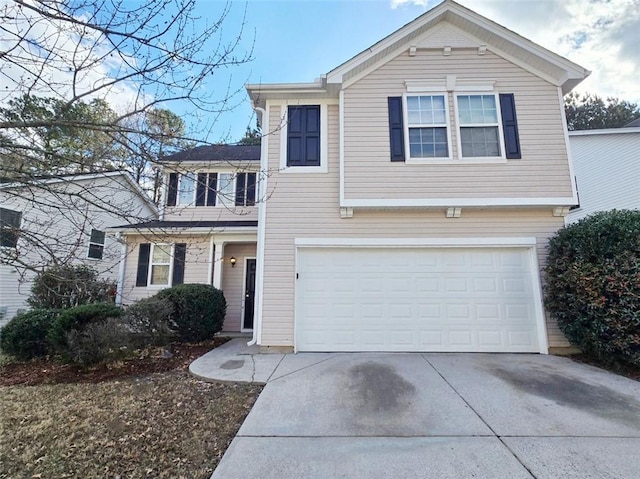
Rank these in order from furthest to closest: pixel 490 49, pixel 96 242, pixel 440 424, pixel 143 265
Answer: pixel 96 242, pixel 143 265, pixel 490 49, pixel 440 424

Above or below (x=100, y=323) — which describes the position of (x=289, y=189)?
above

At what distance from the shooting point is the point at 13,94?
9.93 ft

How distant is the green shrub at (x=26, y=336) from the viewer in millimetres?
6184

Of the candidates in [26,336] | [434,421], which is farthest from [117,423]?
[26,336]

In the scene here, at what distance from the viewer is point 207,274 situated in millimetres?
9141

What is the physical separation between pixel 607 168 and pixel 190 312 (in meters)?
14.2

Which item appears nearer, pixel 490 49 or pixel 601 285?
pixel 601 285

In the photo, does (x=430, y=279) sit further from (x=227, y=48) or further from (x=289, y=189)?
(x=227, y=48)

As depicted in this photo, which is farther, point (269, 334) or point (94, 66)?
point (269, 334)

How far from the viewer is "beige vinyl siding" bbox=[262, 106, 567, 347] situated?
618cm

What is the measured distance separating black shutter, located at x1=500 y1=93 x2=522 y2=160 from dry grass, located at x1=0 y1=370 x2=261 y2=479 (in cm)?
650

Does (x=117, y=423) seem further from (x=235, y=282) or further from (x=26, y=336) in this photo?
(x=235, y=282)

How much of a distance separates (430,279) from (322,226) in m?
2.47

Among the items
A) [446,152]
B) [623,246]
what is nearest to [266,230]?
[446,152]
